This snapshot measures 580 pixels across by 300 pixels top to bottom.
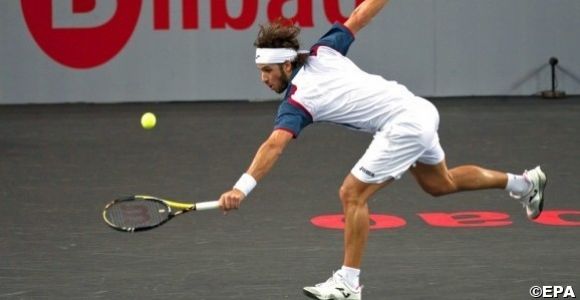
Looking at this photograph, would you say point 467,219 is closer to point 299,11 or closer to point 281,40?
point 281,40

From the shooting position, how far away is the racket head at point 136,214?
24.0 feet

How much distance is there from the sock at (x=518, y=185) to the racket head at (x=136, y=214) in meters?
2.37

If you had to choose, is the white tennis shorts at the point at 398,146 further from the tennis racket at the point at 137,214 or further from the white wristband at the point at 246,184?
the tennis racket at the point at 137,214

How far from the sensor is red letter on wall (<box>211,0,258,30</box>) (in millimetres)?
18594

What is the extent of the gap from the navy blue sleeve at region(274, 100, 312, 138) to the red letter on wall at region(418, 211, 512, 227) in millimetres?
2874

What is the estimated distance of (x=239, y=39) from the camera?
61.3ft

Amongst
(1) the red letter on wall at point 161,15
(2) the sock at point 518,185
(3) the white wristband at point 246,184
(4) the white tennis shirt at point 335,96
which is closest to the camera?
(3) the white wristband at point 246,184

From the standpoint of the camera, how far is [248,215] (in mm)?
10461

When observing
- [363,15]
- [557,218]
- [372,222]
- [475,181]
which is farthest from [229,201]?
[557,218]

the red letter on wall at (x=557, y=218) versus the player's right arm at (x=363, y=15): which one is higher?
the player's right arm at (x=363, y=15)

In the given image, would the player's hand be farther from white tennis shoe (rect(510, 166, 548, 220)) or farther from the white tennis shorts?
white tennis shoe (rect(510, 166, 548, 220))

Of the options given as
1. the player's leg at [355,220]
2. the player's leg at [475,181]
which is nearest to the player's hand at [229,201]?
the player's leg at [355,220]

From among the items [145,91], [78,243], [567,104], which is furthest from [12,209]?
[567,104]
